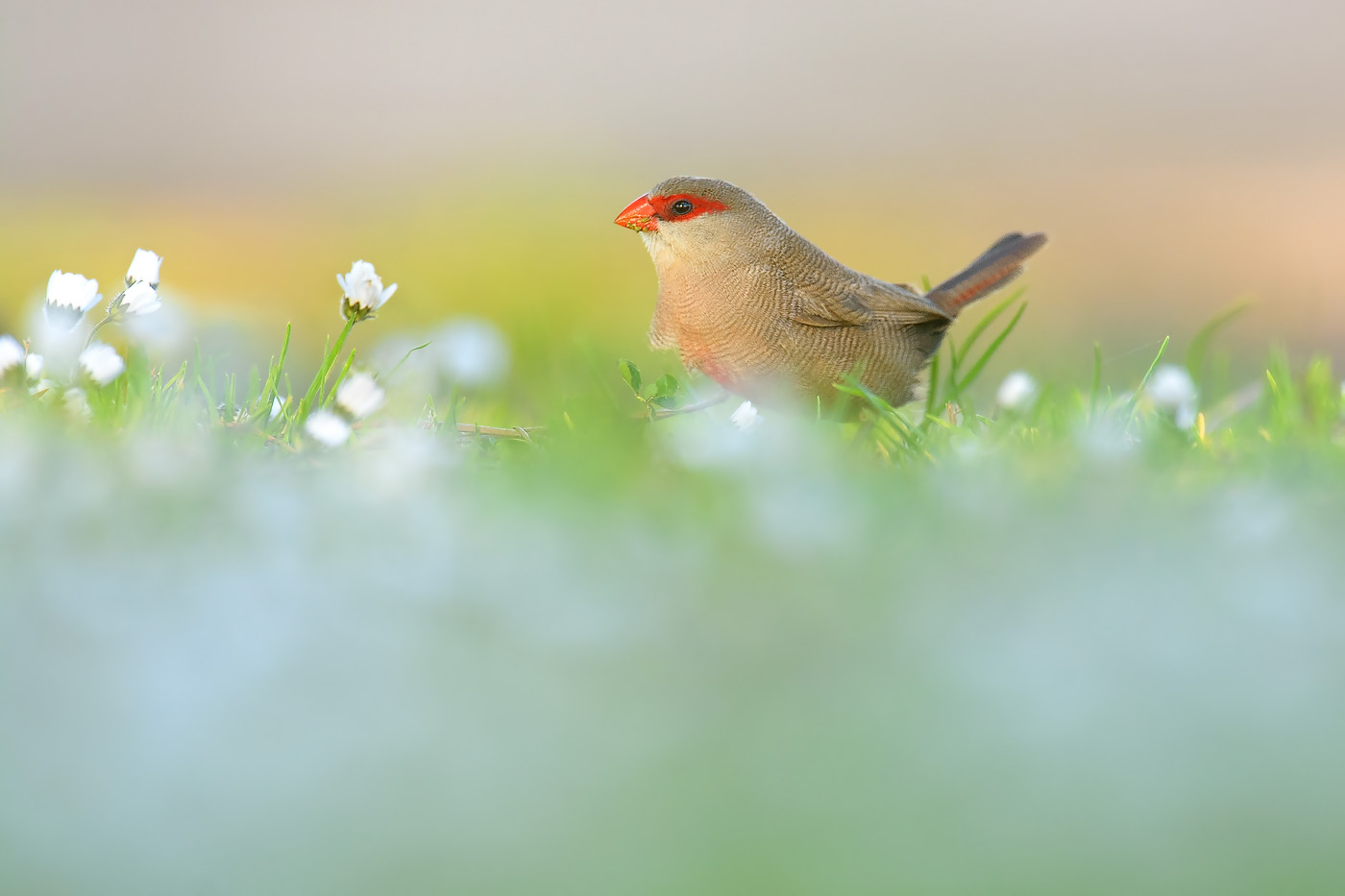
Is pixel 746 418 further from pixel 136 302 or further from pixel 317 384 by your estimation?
pixel 136 302

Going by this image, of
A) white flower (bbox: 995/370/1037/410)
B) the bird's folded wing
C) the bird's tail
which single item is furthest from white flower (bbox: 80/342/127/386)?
the bird's tail

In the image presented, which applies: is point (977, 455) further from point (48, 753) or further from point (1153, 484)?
point (48, 753)

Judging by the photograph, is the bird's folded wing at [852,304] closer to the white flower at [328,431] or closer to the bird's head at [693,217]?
the bird's head at [693,217]

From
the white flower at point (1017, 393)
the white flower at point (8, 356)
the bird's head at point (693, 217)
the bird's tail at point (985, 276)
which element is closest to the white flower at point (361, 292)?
the white flower at point (8, 356)

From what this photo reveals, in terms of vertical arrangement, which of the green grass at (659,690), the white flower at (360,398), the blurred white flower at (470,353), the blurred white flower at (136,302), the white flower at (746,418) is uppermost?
the green grass at (659,690)

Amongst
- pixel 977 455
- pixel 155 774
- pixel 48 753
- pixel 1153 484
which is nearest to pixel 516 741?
pixel 155 774

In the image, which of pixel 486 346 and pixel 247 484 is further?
pixel 486 346

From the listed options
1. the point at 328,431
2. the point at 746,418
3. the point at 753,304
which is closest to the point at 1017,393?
the point at 753,304

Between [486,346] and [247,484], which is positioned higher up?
[247,484]
